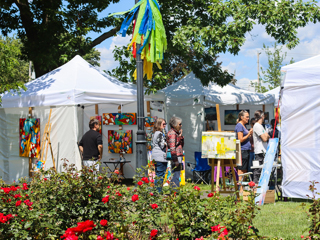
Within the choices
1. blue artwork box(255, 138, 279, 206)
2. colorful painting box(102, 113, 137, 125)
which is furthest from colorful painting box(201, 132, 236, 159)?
colorful painting box(102, 113, 137, 125)

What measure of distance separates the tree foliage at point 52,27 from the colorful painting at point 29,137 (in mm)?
3561

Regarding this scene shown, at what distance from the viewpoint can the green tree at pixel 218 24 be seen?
1100 cm

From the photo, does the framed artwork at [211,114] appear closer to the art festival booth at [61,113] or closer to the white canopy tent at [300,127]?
the art festival booth at [61,113]

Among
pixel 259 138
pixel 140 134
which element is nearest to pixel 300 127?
pixel 259 138

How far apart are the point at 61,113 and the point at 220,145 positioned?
16.7 ft

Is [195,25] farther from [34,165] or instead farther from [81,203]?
[81,203]

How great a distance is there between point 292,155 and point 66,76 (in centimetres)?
655

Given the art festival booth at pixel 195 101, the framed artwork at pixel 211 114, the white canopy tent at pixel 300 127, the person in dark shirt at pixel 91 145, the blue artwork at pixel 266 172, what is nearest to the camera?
the blue artwork at pixel 266 172

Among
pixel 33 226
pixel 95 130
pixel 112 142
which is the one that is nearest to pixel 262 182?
pixel 95 130

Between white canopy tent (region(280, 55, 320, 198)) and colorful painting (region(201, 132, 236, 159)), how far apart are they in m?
1.45

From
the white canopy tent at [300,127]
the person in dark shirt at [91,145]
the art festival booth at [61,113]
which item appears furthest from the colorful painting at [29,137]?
the white canopy tent at [300,127]

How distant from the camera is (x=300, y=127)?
294 inches

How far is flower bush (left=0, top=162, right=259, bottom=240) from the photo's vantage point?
3.16 meters

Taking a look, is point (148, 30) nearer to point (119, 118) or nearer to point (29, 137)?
point (119, 118)
